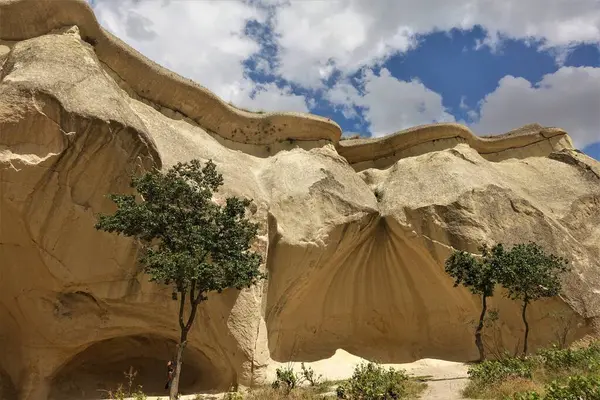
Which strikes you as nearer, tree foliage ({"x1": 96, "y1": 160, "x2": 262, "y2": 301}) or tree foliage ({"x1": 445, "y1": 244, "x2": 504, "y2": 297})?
tree foliage ({"x1": 96, "y1": 160, "x2": 262, "y2": 301})

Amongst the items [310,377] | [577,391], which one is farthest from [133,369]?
[577,391]

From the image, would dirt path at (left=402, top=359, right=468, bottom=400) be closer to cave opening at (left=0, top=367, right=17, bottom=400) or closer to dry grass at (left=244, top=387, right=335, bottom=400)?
dry grass at (left=244, top=387, right=335, bottom=400)

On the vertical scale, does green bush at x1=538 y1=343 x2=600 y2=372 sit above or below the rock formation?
below

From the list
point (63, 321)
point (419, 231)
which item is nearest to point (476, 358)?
point (419, 231)

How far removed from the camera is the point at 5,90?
1230 cm

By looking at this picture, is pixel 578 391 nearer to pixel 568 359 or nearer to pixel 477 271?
pixel 568 359

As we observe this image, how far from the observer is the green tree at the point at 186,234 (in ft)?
34.4

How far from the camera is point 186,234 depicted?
36.6ft

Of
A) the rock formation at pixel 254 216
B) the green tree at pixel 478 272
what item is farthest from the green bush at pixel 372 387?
the green tree at pixel 478 272

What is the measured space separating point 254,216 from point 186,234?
5514 mm

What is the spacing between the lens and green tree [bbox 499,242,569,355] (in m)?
15.3

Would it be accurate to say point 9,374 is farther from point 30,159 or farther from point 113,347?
point 30,159

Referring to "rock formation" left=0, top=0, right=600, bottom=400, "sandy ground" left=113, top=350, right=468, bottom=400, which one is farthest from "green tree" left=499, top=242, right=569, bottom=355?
"sandy ground" left=113, top=350, right=468, bottom=400

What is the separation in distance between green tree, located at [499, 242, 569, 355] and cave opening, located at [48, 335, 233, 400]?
352 inches
